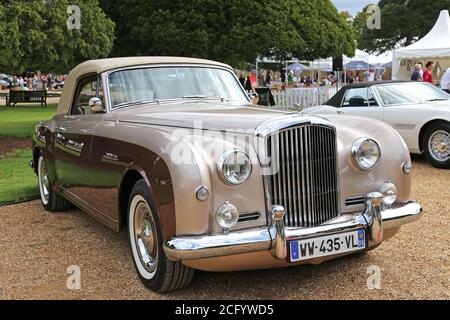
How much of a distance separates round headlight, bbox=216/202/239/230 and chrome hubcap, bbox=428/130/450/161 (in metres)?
6.36

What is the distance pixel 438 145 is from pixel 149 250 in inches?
254

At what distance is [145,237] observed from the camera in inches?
154

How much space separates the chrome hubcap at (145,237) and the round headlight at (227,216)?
61 cm

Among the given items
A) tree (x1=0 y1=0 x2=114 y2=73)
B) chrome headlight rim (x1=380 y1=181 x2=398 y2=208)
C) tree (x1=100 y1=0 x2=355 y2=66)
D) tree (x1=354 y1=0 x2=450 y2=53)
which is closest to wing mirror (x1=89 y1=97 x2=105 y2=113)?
chrome headlight rim (x1=380 y1=181 x2=398 y2=208)

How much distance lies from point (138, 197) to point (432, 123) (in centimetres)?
650

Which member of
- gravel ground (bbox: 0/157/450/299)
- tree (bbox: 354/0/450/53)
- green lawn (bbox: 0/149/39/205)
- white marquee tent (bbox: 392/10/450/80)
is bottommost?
gravel ground (bbox: 0/157/450/299)

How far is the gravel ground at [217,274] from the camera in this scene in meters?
3.78

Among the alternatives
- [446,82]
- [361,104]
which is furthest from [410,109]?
[446,82]

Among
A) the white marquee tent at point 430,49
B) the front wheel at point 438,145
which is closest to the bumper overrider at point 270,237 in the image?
the front wheel at point 438,145

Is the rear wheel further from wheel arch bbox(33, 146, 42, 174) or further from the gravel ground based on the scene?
the gravel ground

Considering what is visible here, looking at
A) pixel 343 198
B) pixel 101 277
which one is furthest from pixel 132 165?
pixel 343 198

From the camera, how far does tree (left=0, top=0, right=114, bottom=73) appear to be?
34.9 ft

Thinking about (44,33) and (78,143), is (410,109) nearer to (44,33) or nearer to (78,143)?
(78,143)
